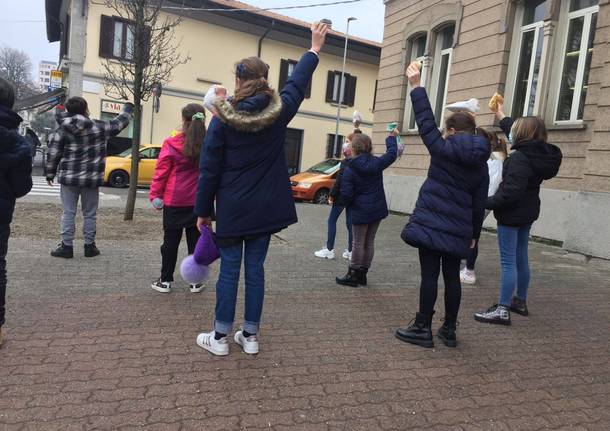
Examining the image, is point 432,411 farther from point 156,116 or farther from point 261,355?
point 156,116

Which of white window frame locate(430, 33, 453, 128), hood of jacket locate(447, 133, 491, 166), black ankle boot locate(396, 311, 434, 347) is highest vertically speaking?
white window frame locate(430, 33, 453, 128)

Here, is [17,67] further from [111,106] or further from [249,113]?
[249,113]

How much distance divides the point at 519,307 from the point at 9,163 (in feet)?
13.9

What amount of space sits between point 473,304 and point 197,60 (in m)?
21.0

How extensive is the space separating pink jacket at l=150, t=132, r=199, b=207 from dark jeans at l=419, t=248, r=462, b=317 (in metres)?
2.15

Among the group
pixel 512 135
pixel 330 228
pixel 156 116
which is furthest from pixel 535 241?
pixel 156 116

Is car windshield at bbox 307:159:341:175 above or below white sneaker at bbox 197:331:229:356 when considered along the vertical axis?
above

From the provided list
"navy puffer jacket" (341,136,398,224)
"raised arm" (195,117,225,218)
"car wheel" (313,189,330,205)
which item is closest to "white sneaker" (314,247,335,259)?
"navy puffer jacket" (341,136,398,224)

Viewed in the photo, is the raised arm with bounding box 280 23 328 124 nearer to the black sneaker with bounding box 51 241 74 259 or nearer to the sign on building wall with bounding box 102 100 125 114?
the black sneaker with bounding box 51 241 74 259

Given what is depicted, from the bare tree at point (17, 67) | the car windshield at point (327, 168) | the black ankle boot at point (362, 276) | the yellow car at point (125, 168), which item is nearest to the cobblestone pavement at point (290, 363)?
the black ankle boot at point (362, 276)

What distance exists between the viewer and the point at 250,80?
320cm

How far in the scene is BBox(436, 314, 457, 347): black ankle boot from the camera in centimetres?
388

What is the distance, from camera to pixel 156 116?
22781 mm

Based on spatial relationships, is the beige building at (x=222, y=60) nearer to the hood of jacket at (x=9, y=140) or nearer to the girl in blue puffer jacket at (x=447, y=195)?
the girl in blue puffer jacket at (x=447, y=195)
